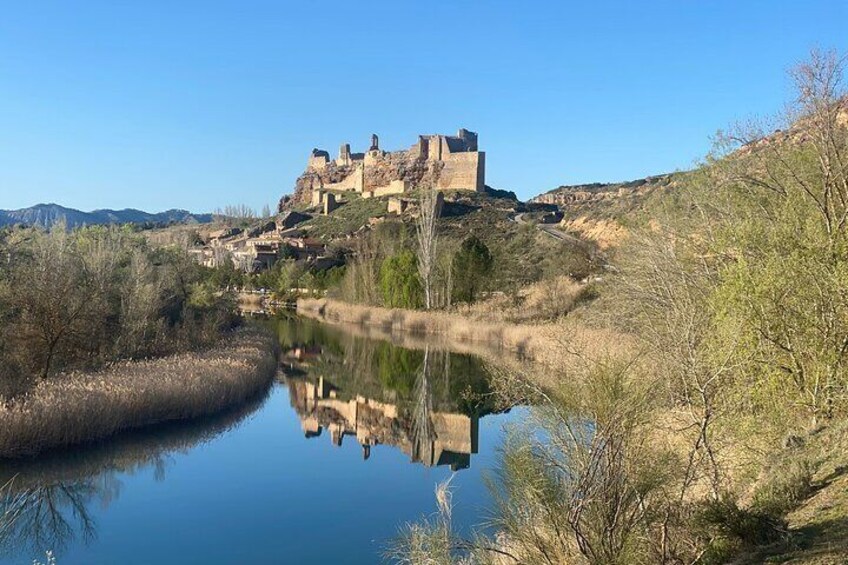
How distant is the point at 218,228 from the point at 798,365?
117m

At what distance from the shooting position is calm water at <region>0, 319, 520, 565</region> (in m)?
9.69

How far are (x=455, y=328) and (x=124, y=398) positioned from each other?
2173 centimetres

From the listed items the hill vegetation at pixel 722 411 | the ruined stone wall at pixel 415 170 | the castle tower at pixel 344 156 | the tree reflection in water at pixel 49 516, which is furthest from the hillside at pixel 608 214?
the castle tower at pixel 344 156

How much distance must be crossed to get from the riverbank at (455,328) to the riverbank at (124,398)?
8664mm

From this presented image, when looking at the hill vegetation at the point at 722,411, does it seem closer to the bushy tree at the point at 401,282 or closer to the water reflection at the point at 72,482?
the water reflection at the point at 72,482

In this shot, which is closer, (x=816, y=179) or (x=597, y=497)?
(x=597, y=497)

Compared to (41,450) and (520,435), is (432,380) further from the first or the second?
(520,435)

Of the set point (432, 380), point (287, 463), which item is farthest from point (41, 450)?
point (432, 380)

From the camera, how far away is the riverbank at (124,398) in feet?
40.3

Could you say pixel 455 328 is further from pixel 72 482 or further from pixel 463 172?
pixel 463 172

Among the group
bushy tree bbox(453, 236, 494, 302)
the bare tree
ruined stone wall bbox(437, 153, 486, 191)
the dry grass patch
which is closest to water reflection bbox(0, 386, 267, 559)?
the dry grass patch

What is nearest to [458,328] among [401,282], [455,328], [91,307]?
[455,328]

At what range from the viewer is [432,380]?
24.0m

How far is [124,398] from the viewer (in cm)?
1452
